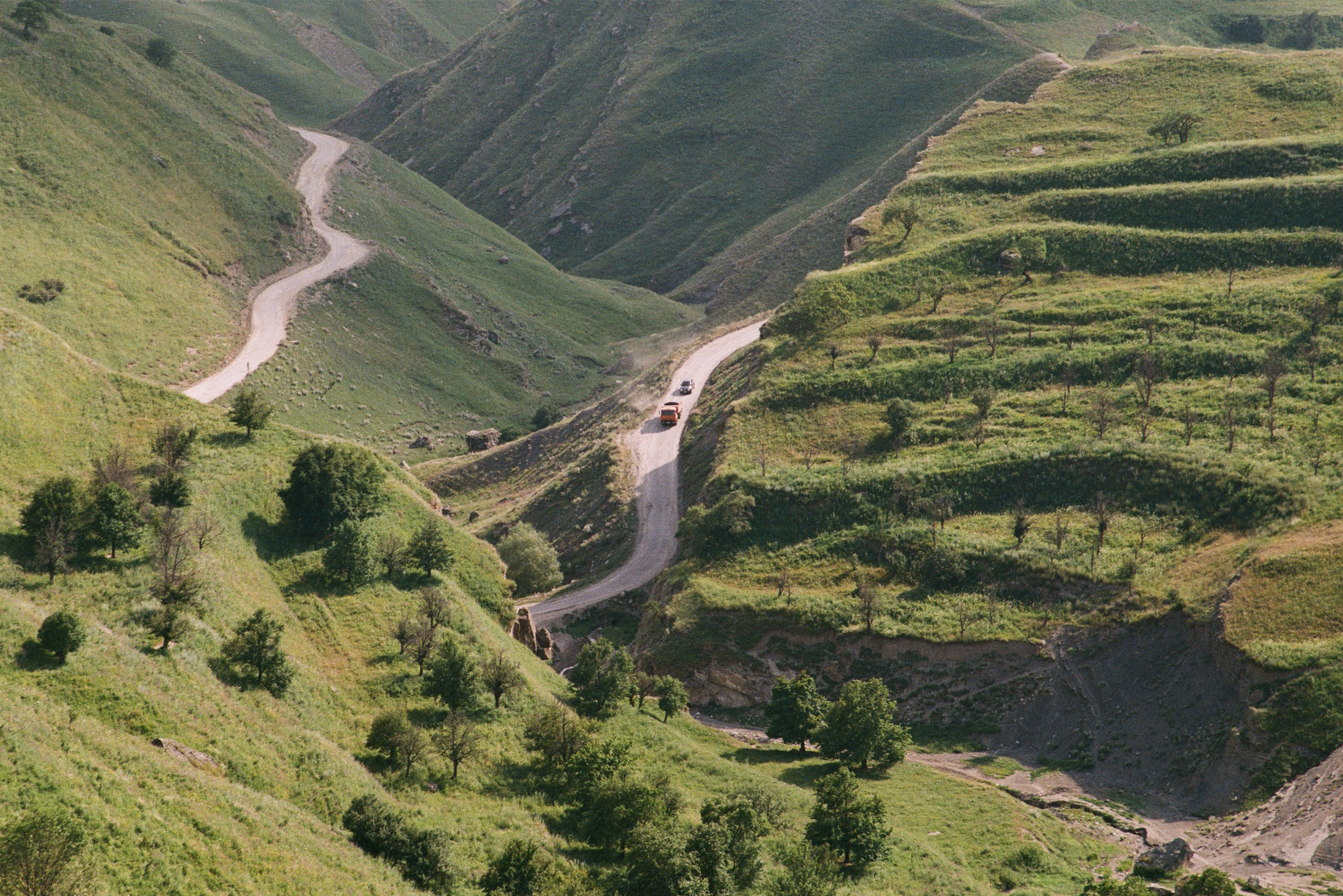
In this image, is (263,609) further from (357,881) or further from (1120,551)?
(1120,551)

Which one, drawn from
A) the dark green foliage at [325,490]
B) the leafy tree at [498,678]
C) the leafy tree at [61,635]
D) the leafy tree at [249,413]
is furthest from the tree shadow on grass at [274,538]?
the leafy tree at [61,635]

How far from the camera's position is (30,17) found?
13350 cm

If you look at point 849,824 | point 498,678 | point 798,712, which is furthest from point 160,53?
point 849,824

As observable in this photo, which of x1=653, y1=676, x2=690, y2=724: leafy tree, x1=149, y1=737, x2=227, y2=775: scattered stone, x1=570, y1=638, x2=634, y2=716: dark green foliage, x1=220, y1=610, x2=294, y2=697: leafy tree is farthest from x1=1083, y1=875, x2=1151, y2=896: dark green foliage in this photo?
x1=220, y1=610, x2=294, y2=697: leafy tree

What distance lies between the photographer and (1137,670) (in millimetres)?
58469

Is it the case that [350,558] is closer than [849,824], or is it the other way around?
[849,824]

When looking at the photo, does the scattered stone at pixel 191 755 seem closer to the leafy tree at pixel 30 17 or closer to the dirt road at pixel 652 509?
the dirt road at pixel 652 509

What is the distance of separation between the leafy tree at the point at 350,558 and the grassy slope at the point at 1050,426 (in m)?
24.6

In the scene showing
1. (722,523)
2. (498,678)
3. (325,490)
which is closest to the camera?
(498,678)

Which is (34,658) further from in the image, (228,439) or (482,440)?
(482,440)

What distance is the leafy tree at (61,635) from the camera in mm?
32688

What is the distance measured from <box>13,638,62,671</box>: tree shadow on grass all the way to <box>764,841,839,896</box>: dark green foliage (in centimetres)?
2599

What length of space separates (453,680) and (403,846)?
37.4 feet

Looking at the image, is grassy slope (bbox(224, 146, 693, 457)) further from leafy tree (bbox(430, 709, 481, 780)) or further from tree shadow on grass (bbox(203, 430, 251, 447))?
leafy tree (bbox(430, 709, 481, 780))
